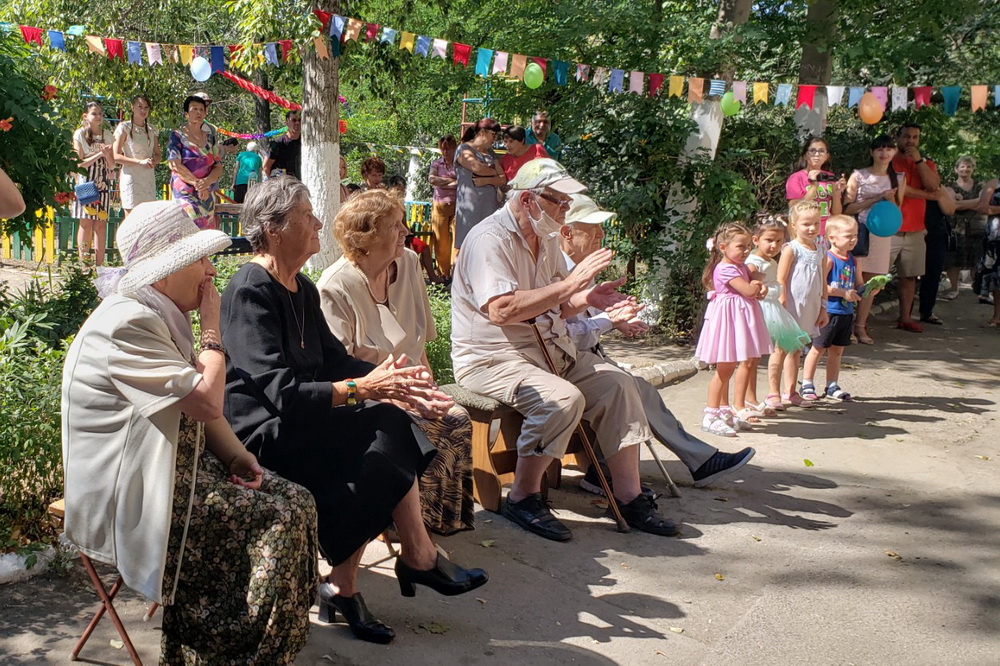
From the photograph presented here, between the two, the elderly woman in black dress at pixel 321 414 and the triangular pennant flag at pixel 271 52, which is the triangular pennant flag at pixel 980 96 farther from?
the elderly woman in black dress at pixel 321 414

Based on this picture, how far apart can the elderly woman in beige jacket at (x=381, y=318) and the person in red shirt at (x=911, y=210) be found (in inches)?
309

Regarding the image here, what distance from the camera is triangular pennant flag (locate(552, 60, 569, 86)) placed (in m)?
9.95

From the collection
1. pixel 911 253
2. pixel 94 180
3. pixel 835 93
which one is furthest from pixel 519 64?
pixel 94 180

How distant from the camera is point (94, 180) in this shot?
11.3 meters

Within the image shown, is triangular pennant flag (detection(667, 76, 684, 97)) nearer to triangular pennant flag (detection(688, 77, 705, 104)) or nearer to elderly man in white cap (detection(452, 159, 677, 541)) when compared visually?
triangular pennant flag (detection(688, 77, 705, 104))

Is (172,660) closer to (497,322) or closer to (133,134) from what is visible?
(497,322)

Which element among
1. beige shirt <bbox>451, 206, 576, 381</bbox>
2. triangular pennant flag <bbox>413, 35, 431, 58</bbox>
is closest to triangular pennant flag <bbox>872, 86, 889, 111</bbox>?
triangular pennant flag <bbox>413, 35, 431, 58</bbox>

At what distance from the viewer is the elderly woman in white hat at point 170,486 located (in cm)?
296

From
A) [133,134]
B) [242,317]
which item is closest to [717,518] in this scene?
[242,317]

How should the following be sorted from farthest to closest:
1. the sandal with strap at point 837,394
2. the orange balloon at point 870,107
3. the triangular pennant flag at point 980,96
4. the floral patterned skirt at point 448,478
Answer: the orange balloon at point 870,107
the triangular pennant flag at point 980,96
the sandal with strap at point 837,394
the floral patterned skirt at point 448,478

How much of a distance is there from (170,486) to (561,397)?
2.21 meters

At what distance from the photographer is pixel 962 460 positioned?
21.4 ft

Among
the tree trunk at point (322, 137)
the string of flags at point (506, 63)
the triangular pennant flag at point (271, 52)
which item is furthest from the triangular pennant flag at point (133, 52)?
the tree trunk at point (322, 137)

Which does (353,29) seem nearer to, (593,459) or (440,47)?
(440,47)
